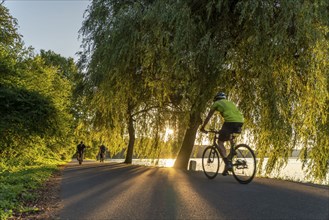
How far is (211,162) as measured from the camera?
9094 mm

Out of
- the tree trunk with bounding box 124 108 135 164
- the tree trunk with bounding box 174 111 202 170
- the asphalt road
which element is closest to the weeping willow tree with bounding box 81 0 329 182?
the tree trunk with bounding box 174 111 202 170

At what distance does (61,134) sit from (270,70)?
10.5 m

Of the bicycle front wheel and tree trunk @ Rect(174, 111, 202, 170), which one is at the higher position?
tree trunk @ Rect(174, 111, 202, 170)

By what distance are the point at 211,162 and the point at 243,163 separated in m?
1.23

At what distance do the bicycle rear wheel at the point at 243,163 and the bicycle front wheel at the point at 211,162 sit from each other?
0.70 metres

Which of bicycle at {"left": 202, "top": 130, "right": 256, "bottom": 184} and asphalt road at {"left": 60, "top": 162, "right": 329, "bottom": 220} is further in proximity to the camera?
bicycle at {"left": 202, "top": 130, "right": 256, "bottom": 184}

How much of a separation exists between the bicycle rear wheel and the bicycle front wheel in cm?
70

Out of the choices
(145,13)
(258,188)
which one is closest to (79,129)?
(145,13)

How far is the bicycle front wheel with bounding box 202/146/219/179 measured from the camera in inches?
351

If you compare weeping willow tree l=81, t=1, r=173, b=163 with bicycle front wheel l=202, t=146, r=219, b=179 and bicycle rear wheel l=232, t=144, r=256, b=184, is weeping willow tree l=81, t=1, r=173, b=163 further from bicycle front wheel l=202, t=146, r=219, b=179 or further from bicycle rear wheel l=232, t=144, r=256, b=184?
bicycle rear wheel l=232, t=144, r=256, b=184

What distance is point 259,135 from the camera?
11336mm

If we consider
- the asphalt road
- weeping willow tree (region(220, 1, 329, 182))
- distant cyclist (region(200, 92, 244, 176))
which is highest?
weeping willow tree (region(220, 1, 329, 182))

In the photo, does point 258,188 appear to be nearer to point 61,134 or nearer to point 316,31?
point 316,31

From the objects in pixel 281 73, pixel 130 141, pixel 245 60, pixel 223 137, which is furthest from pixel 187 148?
pixel 130 141
